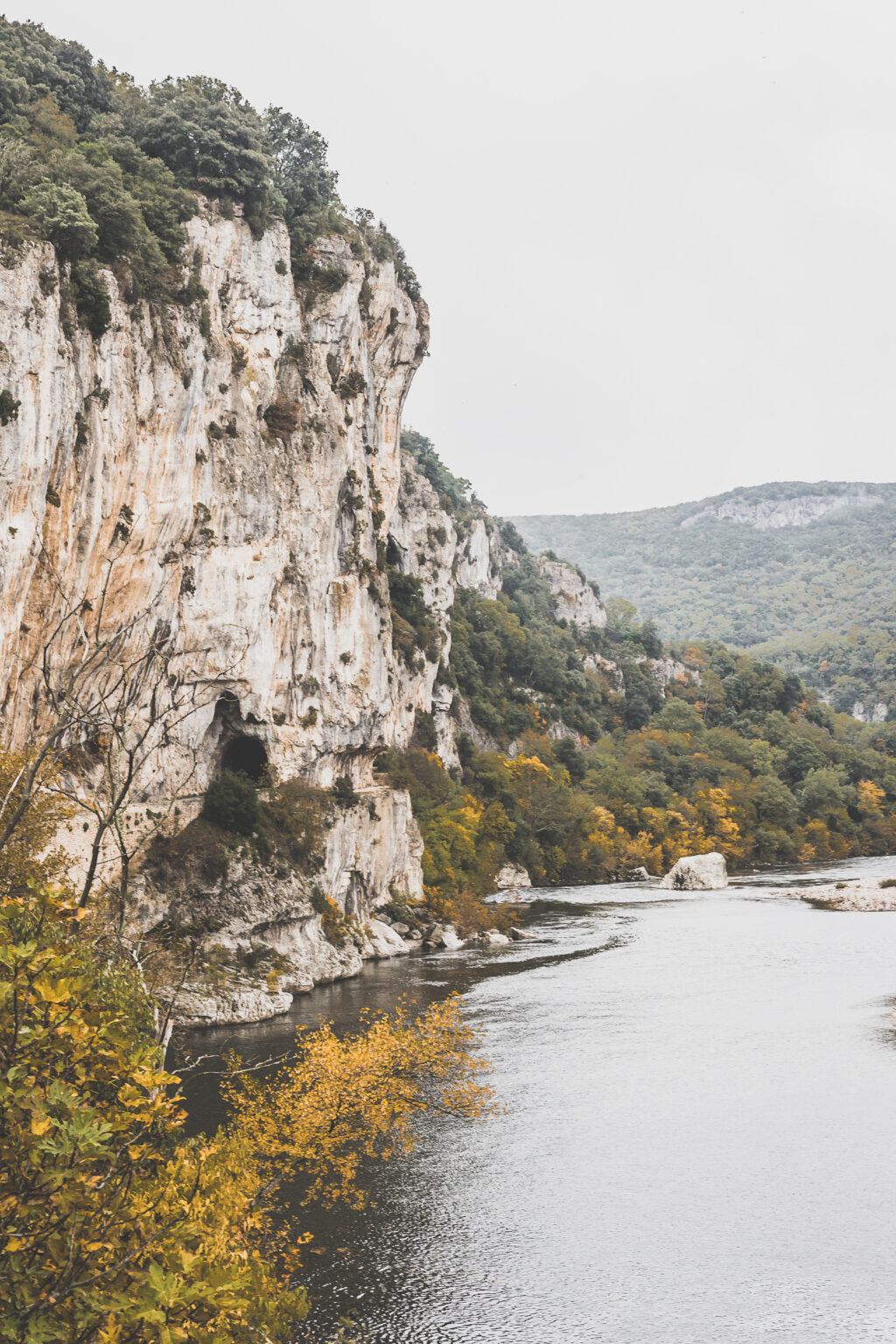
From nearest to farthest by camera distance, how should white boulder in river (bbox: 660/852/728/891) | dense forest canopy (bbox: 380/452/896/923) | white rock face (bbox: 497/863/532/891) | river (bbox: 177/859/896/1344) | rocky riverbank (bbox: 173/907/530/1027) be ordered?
river (bbox: 177/859/896/1344) < rocky riverbank (bbox: 173/907/530/1027) < white boulder in river (bbox: 660/852/728/891) < white rock face (bbox: 497/863/532/891) < dense forest canopy (bbox: 380/452/896/923)

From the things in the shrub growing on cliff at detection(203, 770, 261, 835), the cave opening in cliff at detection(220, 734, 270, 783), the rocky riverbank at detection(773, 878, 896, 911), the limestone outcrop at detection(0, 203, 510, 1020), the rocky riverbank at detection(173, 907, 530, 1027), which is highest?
the limestone outcrop at detection(0, 203, 510, 1020)

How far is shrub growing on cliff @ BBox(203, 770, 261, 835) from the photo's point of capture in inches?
1585

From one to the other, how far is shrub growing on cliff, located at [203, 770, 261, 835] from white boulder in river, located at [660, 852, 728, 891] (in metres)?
42.4

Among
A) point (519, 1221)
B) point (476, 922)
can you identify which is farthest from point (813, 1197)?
point (476, 922)

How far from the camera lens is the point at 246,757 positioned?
47.6m

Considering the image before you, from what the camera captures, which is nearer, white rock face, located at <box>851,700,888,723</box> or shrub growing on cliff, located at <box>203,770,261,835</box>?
shrub growing on cliff, located at <box>203,770,261,835</box>

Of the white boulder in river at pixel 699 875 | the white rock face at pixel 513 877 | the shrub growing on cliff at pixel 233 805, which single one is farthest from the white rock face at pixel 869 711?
the shrub growing on cliff at pixel 233 805

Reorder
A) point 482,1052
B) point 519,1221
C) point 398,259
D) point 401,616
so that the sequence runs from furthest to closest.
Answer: point 401,616
point 398,259
point 482,1052
point 519,1221

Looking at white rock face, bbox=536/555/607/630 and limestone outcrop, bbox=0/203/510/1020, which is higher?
white rock face, bbox=536/555/607/630

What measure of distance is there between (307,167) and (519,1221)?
189 ft

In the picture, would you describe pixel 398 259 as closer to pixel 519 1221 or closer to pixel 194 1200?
pixel 519 1221

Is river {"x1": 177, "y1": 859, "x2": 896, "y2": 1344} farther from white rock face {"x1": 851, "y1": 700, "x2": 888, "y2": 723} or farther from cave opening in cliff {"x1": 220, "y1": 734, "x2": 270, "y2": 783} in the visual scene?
white rock face {"x1": 851, "y1": 700, "x2": 888, "y2": 723}

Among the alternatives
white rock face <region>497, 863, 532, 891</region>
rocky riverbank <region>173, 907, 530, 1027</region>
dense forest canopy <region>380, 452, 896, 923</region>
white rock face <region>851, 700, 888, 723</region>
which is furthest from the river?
white rock face <region>851, 700, 888, 723</region>

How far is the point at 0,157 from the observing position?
1203 inches
